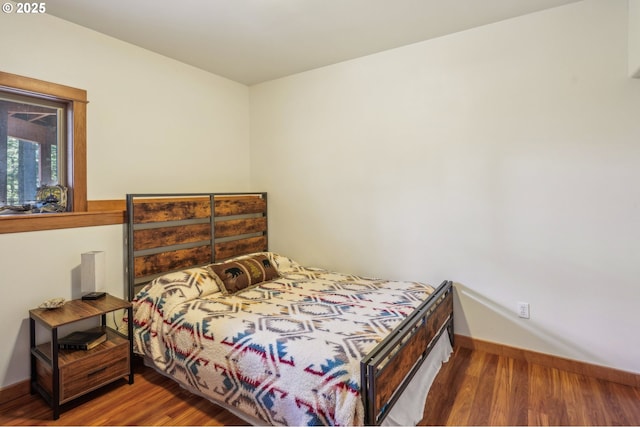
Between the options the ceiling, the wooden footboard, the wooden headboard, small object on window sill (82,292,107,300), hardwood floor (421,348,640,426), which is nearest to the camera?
the wooden footboard

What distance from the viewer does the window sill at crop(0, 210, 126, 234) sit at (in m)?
2.17

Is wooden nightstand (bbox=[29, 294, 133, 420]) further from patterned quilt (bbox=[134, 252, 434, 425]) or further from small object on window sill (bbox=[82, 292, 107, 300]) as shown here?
patterned quilt (bbox=[134, 252, 434, 425])

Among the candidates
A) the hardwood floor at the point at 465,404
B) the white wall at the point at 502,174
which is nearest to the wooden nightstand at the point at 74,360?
the hardwood floor at the point at 465,404

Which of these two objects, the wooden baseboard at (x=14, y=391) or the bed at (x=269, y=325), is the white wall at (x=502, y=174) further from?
the wooden baseboard at (x=14, y=391)

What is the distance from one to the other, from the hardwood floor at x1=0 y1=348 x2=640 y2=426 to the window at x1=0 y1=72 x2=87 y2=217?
4.39 ft

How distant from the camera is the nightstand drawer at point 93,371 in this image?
6.71 feet

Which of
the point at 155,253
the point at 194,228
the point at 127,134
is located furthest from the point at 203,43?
the point at 155,253

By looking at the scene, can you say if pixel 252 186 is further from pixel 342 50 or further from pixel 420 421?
pixel 420 421

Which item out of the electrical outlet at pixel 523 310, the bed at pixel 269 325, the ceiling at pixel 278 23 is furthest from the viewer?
the electrical outlet at pixel 523 310

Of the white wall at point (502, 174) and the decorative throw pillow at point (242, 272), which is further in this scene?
the decorative throw pillow at point (242, 272)

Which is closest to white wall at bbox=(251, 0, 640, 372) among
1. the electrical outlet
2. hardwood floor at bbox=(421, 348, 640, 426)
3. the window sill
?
the electrical outlet

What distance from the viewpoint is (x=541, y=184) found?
8.25ft

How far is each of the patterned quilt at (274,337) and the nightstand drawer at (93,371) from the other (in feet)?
0.60

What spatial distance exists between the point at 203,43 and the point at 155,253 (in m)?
1.80
